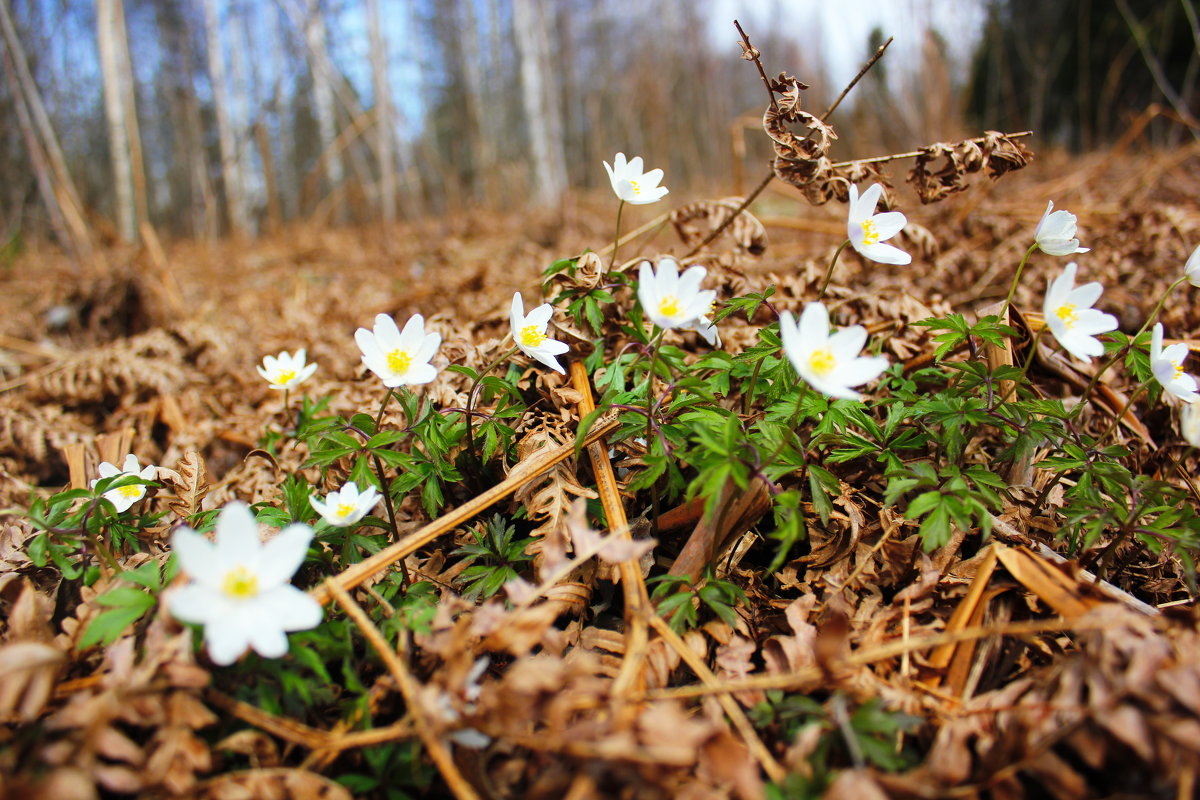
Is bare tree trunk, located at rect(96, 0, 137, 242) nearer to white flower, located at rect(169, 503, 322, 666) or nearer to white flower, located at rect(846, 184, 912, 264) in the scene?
white flower, located at rect(169, 503, 322, 666)

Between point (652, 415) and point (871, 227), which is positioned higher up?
point (871, 227)

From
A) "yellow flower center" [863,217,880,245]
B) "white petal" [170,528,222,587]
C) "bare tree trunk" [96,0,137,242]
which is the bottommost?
"white petal" [170,528,222,587]

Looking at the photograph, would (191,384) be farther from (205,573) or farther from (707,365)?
(707,365)

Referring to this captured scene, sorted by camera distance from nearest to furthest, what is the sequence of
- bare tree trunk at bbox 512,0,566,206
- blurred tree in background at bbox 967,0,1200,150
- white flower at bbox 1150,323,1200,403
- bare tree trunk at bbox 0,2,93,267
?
white flower at bbox 1150,323,1200,403
bare tree trunk at bbox 0,2,93,267
blurred tree in background at bbox 967,0,1200,150
bare tree trunk at bbox 512,0,566,206

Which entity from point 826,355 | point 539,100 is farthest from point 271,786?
point 539,100

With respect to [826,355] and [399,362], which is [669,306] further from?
[399,362]

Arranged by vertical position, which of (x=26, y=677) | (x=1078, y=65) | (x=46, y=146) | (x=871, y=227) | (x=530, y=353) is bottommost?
(x=26, y=677)

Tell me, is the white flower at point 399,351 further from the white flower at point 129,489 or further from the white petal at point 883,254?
the white petal at point 883,254

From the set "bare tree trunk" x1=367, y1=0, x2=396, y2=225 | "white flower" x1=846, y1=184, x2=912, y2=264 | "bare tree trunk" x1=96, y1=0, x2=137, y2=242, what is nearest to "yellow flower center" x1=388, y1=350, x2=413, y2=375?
"white flower" x1=846, y1=184, x2=912, y2=264
